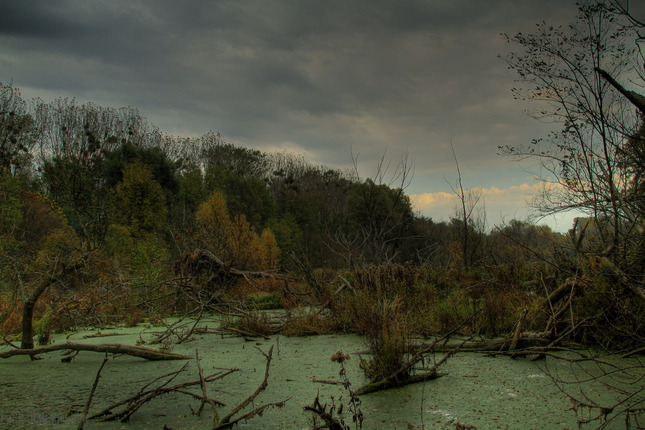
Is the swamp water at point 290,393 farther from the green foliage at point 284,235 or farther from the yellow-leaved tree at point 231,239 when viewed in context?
the green foliage at point 284,235

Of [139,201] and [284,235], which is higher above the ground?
[139,201]

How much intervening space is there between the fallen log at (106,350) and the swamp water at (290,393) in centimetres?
13

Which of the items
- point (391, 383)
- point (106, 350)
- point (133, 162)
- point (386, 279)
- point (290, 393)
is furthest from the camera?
point (133, 162)

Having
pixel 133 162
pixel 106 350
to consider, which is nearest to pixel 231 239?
pixel 106 350

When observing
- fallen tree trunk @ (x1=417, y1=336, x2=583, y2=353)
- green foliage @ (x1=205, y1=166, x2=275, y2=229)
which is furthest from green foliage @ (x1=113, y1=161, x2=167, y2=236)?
fallen tree trunk @ (x1=417, y1=336, x2=583, y2=353)

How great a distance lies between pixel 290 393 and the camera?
14.8ft

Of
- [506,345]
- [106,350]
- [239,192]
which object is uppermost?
[239,192]

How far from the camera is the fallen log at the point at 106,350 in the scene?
17.5 ft

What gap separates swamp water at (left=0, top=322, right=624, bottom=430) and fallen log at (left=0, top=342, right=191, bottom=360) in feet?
0.42

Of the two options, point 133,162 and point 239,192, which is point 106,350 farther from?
point 239,192

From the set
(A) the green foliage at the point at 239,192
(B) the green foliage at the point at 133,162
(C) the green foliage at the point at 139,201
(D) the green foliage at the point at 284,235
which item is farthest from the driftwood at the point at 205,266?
(D) the green foliage at the point at 284,235

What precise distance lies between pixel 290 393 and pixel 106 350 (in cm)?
226

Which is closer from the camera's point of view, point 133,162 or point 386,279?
point 386,279

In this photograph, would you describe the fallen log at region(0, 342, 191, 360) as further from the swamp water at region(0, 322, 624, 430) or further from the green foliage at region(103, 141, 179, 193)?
the green foliage at region(103, 141, 179, 193)
